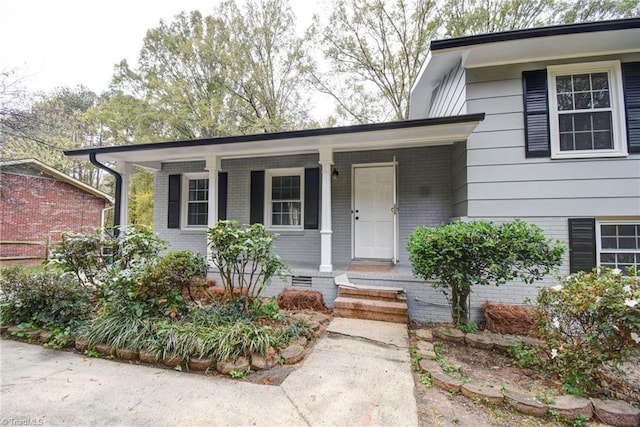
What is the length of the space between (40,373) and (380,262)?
4871mm

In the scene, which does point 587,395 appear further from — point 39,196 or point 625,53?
point 39,196

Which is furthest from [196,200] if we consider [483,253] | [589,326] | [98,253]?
[589,326]

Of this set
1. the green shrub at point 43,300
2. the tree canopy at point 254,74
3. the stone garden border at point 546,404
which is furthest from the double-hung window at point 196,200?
Result: the stone garden border at point 546,404

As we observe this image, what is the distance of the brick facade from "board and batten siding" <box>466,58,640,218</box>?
11.0m

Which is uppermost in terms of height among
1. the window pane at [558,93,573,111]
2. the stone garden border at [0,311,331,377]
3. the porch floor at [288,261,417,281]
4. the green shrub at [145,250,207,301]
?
the window pane at [558,93,573,111]

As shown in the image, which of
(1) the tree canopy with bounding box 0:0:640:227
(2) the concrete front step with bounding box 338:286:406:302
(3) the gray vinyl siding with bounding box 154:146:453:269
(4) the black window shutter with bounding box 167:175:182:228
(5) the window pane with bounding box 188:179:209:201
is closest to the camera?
(2) the concrete front step with bounding box 338:286:406:302

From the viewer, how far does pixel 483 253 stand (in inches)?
120

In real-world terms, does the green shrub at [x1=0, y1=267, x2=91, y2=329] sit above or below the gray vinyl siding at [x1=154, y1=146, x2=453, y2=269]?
below

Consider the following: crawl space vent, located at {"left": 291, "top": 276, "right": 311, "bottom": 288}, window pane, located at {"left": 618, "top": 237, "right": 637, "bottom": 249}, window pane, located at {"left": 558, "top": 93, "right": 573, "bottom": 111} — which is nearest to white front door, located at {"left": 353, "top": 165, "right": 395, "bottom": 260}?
crawl space vent, located at {"left": 291, "top": 276, "right": 311, "bottom": 288}

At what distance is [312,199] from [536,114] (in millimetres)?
4005

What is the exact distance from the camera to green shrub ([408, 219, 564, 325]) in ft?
9.91

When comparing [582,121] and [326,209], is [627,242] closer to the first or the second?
[582,121]

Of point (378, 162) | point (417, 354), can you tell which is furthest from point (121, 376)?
point (378, 162)

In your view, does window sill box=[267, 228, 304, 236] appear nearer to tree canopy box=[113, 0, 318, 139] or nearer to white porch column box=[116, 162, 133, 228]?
white porch column box=[116, 162, 133, 228]
